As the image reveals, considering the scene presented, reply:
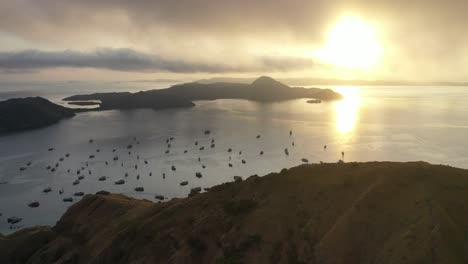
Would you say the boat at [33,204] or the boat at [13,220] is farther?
the boat at [33,204]

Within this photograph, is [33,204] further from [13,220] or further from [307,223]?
[307,223]

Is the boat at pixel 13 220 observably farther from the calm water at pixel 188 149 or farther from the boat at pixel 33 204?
the boat at pixel 33 204

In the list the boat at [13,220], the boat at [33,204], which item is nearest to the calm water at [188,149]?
the boat at [33,204]

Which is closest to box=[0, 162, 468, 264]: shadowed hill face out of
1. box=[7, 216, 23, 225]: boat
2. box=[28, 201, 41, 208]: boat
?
box=[7, 216, 23, 225]: boat

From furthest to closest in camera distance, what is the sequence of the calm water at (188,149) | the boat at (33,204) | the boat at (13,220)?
the calm water at (188,149)
the boat at (33,204)
the boat at (13,220)

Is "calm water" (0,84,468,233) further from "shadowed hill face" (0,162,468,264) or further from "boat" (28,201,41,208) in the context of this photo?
"shadowed hill face" (0,162,468,264)

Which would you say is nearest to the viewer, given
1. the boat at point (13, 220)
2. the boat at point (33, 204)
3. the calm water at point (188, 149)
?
the boat at point (13, 220)
